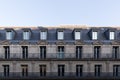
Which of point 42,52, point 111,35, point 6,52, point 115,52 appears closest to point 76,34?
point 111,35

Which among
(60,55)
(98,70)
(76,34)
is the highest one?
(76,34)

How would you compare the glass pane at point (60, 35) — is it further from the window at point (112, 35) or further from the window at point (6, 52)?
the window at point (6, 52)

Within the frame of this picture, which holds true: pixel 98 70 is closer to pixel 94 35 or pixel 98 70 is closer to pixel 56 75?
pixel 94 35

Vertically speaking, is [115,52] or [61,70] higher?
[115,52]

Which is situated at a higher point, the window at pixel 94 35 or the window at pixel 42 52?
the window at pixel 94 35

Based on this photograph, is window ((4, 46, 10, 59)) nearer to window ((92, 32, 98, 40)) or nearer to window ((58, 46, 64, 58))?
window ((58, 46, 64, 58))

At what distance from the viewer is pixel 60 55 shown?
1374 inches

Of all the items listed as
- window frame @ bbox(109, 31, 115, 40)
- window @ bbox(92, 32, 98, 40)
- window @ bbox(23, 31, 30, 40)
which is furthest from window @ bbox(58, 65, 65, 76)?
window frame @ bbox(109, 31, 115, 40)

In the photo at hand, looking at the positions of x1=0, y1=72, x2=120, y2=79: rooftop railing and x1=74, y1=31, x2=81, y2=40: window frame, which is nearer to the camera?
x1=0, y1=72, x2=120, y2=79: rooftop railing

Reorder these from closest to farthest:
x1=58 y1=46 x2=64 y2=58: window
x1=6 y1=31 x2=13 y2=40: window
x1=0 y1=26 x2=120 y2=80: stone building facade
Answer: x1=0 y1=26 x2=120 y2=80: stone building facade
x1=58 y1=46 x2=64 y2=58: window
x1=6 y1=31 x2=13 y2=40: window

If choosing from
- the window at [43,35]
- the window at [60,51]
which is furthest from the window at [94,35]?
the window at [43,35]

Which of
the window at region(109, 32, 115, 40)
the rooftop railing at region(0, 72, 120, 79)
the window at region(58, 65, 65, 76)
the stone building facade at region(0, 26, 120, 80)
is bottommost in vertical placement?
the rooftop railing at region(0, 72, 120, 79)

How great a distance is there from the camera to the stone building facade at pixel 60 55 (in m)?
34.4

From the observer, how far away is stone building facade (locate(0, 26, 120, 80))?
34406 millimetres
